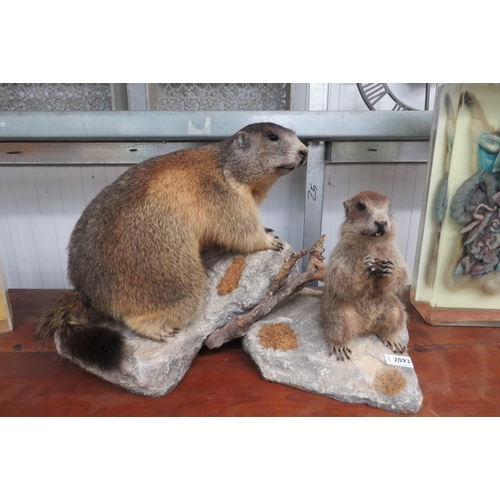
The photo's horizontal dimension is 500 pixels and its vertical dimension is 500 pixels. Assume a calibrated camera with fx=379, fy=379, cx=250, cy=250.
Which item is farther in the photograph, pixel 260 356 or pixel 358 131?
pixel 358 131

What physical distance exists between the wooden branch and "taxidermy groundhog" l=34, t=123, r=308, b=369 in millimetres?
129

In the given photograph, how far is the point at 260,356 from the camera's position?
1.33 meters

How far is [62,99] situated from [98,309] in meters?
1.11

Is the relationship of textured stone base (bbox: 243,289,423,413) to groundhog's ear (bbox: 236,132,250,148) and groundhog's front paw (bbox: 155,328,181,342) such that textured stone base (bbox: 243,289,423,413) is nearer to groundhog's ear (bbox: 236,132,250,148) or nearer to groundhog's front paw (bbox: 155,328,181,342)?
groundhog's front paw (bbox: 155,328,181,342)

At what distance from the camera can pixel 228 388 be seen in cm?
127

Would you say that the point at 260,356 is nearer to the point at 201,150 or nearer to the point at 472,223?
the point at 201,150

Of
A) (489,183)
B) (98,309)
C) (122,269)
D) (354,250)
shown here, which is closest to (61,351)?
(98,309)

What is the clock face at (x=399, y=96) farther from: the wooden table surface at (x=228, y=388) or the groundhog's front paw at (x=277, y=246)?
the wooden table surface at (x=228, y=388)

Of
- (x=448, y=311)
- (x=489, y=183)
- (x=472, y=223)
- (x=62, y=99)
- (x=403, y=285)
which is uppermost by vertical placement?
(x=62, y=99)

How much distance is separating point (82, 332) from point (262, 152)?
867mm

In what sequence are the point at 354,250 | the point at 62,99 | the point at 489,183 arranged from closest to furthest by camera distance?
the point at 354,250, the point at 489,183, the point at 62,99

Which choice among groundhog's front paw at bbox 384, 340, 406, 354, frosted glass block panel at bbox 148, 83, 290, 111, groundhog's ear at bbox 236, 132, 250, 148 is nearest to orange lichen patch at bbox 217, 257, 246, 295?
groundhog's ear at bbox 236, 132, 250, 148

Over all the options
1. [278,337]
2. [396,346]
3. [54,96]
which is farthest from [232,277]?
[54,96]

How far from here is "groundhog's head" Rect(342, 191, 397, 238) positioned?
3.74 ft
